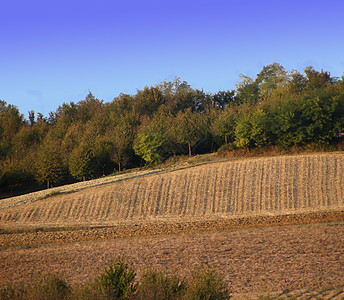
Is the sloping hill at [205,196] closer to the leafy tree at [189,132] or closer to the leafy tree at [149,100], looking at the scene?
the leafy tree at [189,132]

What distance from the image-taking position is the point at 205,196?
1107 inches

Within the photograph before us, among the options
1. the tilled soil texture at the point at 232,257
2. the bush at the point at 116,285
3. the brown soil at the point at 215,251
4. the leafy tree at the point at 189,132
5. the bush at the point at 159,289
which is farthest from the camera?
the leafy tree at the point at 189,132

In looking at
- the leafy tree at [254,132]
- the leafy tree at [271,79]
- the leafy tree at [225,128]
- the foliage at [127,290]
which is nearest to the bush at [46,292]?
the foliage at [127,290]

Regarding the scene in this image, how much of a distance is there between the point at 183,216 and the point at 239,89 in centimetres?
5515

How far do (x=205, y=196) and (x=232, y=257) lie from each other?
14.0 m

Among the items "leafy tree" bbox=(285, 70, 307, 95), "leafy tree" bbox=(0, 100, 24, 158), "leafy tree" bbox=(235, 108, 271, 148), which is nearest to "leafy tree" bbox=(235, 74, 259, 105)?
"leafy tree" bbox=(285, 70, 307, 95)

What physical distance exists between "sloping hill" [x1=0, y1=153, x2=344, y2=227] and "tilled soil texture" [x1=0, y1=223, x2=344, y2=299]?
6499 mm

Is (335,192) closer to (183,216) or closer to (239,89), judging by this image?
(183,216)

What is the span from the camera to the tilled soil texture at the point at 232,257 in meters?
11.4

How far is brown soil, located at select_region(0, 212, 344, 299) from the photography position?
11656 millimetres

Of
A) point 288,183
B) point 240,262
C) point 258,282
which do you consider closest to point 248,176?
point 288,183

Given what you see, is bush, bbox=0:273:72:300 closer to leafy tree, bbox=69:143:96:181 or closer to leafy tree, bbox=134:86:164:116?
leafy tree, bbox=69:143:96:181

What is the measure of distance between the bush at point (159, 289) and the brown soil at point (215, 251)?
255 centimetres

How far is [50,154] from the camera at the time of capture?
42.8 m
